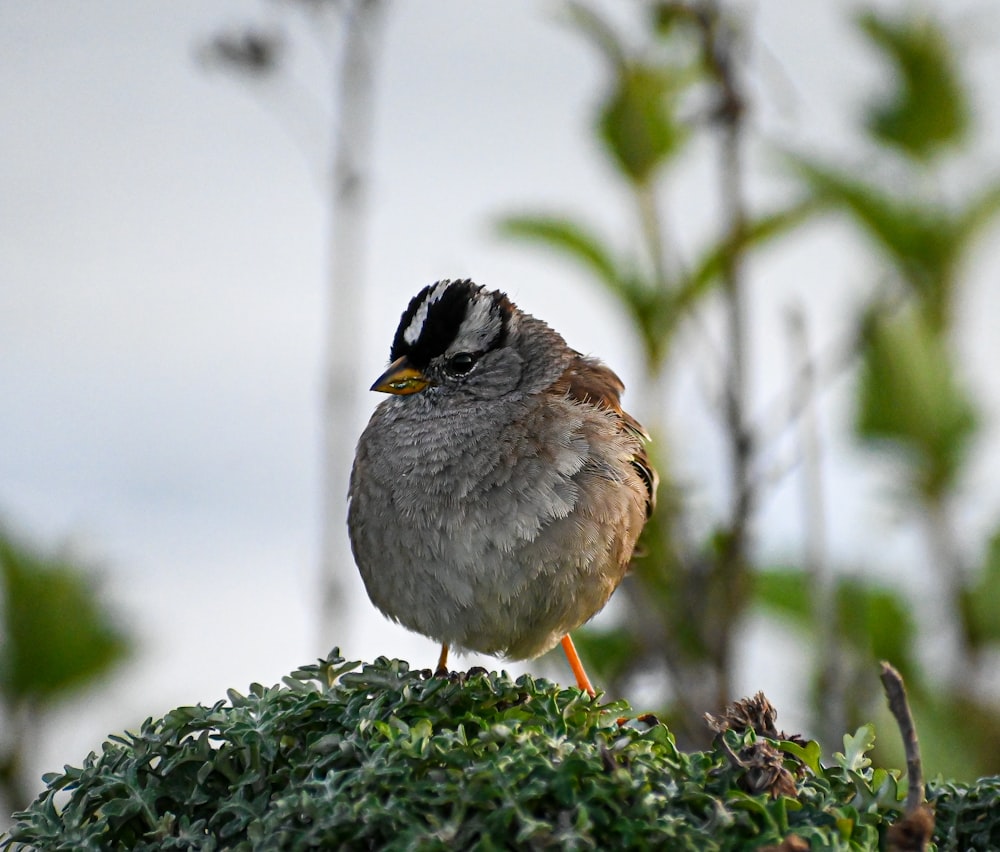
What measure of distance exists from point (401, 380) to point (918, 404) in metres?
3.01

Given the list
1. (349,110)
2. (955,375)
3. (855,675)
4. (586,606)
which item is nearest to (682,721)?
(855,675)

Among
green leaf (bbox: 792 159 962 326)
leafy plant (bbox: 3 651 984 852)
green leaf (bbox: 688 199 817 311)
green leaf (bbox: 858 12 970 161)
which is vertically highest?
green leaf (bbox: 858 12 970 161)

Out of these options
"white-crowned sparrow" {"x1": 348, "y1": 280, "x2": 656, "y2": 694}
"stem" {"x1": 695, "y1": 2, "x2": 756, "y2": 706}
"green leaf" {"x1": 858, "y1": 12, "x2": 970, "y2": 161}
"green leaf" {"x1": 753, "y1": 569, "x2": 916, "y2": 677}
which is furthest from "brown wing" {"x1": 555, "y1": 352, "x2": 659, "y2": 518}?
"green leaf" {"x1": 858, "y1": 12, "x2": 970, "y2": 161}

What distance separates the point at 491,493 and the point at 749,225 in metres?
2.22

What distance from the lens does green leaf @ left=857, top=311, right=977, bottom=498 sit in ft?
18.8

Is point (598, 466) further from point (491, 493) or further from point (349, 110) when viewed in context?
point (349, 110)

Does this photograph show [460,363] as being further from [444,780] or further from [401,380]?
[444,780]

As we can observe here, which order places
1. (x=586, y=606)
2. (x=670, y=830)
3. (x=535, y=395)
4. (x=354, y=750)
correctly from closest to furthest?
(x=670, y=830), (x=354, y=750), (x=586, y=606), (x=535, y=395)

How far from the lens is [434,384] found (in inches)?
145

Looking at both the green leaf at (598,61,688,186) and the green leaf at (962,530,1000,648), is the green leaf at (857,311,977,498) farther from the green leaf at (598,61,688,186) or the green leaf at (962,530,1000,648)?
the green leaf at (598,61,688,186)

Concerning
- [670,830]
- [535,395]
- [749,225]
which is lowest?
[670,830]

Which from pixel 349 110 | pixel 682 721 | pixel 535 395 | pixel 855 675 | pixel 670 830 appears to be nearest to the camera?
pixel 670 830

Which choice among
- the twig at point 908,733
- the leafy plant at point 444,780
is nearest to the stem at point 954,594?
the leafy plant at point 444,780

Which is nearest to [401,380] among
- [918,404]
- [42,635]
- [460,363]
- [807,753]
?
[460,363]
